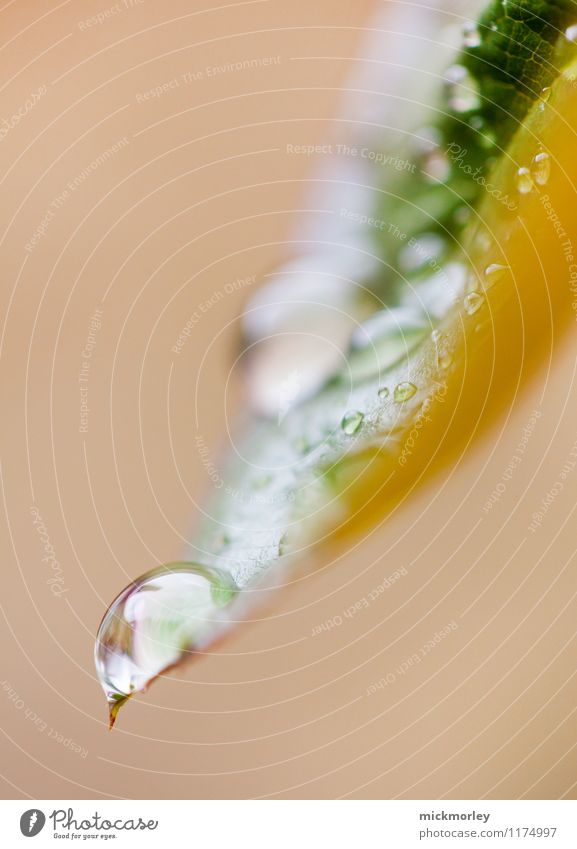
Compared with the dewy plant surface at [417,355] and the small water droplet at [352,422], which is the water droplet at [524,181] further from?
the small water droplet at [352,422]

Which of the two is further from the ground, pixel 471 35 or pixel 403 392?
pixel 471 35

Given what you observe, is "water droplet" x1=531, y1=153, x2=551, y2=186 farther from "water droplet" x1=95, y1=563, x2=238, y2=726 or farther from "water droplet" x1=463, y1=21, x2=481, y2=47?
"water droplet" x1=95, y1=563, x2=238, y2=726

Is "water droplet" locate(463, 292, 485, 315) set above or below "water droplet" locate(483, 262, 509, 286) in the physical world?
below

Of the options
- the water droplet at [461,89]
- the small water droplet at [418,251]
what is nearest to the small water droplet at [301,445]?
the small water droplet at [418,251]

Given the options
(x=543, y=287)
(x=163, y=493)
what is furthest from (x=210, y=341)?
(x=543, y=287)

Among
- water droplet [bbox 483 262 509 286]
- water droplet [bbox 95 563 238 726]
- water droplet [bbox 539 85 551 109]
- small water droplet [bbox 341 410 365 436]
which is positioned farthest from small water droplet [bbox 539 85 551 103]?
water droplet [bbox 95 563 238 726]

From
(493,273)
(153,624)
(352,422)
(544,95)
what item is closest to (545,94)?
(544,95)

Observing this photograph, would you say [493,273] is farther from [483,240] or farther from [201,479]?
[201,479]
